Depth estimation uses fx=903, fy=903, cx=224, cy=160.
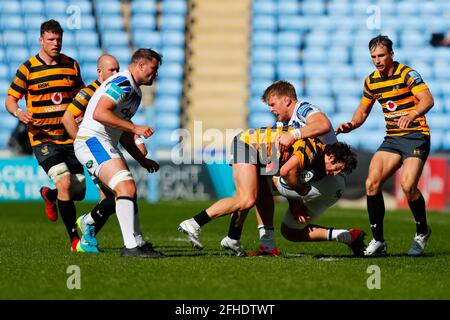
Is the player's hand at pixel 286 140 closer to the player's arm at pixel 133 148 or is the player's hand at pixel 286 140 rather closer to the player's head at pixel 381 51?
Result: the player's arm at pixel 133 148

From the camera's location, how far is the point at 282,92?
27.9 feet

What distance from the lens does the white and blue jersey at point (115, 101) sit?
808cm

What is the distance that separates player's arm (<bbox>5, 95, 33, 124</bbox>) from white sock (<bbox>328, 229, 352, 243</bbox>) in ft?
10.6

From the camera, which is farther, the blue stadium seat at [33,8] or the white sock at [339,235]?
the blue stadium seat at [33,8]

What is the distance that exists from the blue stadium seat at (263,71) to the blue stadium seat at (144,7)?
3.22 meters

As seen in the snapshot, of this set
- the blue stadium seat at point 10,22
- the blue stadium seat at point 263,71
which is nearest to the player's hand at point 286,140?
the blue stadium seat at point 263,71

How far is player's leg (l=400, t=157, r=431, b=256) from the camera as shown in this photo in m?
9.12

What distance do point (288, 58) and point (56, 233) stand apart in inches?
515

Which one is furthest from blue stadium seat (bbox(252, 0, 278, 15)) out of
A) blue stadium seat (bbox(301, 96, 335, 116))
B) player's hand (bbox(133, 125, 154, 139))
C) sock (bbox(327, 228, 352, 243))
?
player's hand (bbox(133, 125, 154, 139))

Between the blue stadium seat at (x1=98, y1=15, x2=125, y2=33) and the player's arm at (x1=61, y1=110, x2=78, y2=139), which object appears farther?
the blue stadium seat at (x1=98, y1=15, x2=125, y2=33)

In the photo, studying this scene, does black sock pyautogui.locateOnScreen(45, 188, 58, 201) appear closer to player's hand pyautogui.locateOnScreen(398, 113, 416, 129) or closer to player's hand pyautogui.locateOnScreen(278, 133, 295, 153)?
player's hand pyautogui.locateOnScreen(278, 133, 295, 153)

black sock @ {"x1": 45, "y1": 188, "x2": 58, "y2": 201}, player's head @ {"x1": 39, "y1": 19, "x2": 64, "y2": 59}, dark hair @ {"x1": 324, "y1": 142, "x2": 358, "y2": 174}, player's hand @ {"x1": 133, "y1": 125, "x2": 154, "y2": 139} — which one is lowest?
black sock @ {"x1": 45, "y1": 188, "x2": 58, "y2": 201}
